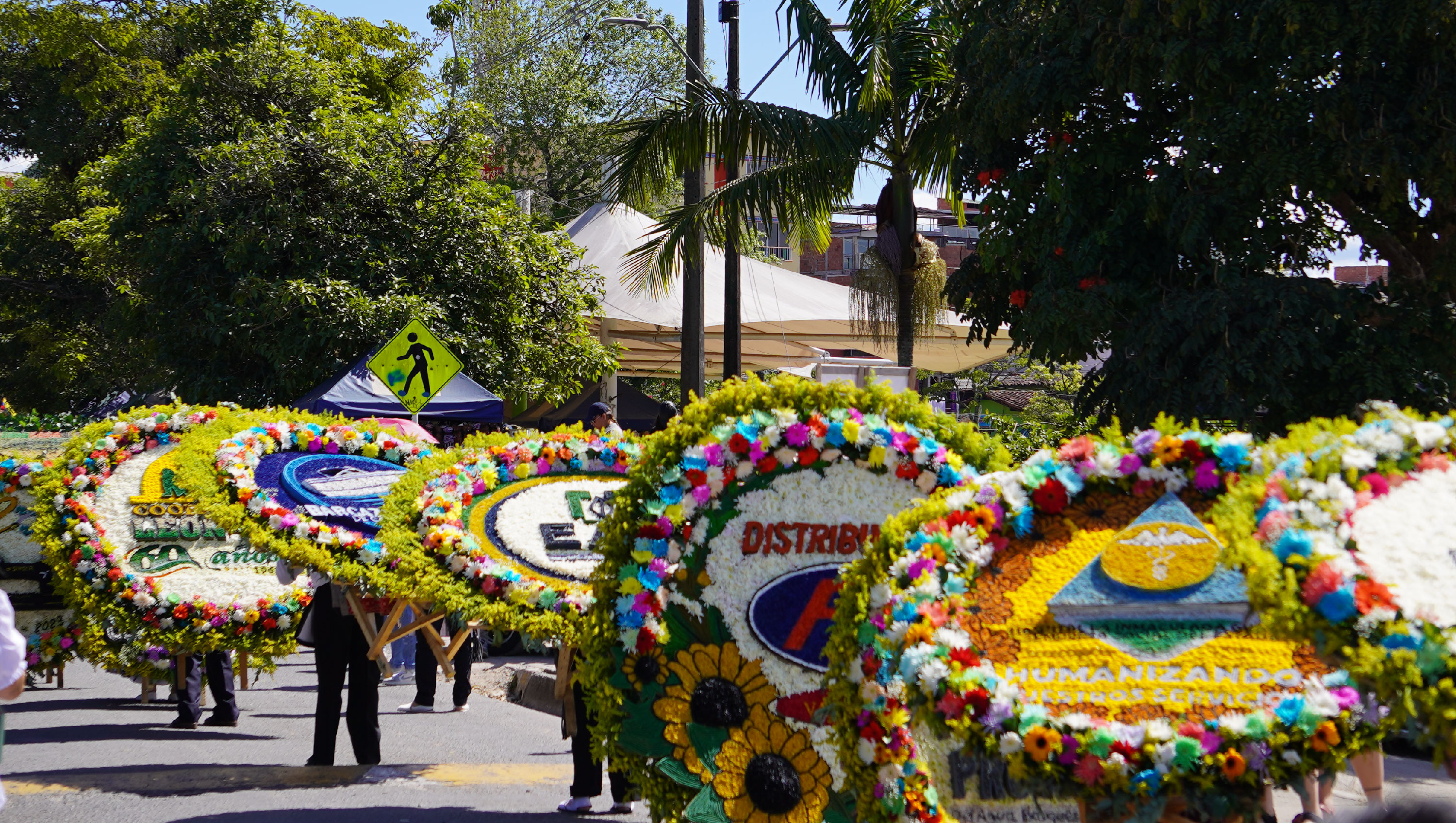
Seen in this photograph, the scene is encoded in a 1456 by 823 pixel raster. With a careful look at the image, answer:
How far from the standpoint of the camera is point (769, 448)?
575 cm

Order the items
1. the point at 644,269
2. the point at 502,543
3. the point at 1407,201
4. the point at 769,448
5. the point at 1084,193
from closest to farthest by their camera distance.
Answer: the point at 769,448, the point at 502,543, the point at 1407,201, the point at 1084,193, the point at 644,269

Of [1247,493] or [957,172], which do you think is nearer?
[1247,493]

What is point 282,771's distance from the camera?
28.4ft

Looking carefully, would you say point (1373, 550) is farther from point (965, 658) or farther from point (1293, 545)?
point (965, 658)

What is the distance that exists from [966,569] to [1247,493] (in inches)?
35.5

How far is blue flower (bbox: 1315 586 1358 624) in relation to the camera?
10.9 ft

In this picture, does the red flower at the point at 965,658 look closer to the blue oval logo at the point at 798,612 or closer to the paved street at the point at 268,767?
the blue oval logo at the point at 798,612

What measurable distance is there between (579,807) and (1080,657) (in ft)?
14.1

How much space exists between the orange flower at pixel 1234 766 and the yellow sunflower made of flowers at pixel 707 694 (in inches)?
90.8

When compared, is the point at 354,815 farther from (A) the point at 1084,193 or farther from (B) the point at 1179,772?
(A) the point at 1084,193

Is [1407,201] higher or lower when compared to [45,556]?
higher

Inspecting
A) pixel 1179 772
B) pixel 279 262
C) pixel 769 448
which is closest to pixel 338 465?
pixel 769 448

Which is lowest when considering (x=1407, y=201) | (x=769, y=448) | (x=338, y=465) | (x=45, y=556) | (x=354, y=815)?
(x=354, y=815)

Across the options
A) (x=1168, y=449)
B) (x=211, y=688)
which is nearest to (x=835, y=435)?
(x=1168, y=449)
